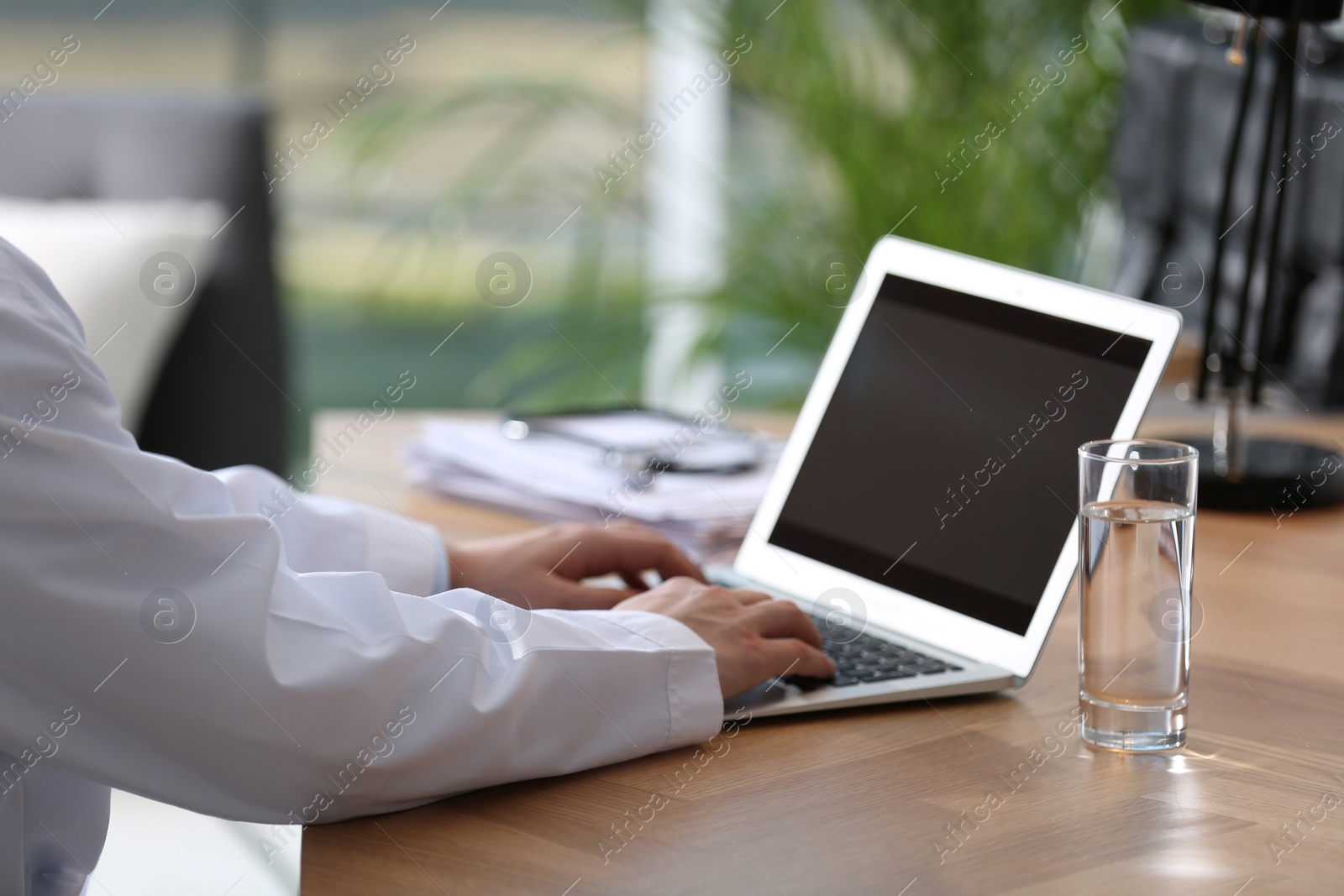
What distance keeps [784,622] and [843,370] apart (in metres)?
0.27

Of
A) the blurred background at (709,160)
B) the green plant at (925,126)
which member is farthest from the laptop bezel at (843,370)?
the green plant at (925,126)

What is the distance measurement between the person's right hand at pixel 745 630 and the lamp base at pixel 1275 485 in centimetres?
60

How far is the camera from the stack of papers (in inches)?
47.2

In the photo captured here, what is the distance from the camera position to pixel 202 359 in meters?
2.14

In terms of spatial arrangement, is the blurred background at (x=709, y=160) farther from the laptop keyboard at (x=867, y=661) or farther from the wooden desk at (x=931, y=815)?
the wooden desk at (x=931, y=815)

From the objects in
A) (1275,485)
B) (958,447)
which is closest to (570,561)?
(958,447)

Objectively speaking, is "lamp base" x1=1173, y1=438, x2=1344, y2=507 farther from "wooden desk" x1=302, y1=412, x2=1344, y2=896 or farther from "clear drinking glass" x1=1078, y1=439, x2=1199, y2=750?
"clear drinking glass" x1=1078, y1=439, x2=1199, y2=750

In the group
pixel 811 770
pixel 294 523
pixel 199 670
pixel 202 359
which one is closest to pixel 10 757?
pixel 199 670

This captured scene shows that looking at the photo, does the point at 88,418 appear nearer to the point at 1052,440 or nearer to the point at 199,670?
the point at 199,670

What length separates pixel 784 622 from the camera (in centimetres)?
85

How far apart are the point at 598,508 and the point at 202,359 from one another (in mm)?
1154

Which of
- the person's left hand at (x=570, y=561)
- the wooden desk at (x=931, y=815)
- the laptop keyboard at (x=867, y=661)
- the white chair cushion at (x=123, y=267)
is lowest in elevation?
the wooden desk at (x=931, y=815)

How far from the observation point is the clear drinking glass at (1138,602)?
77 cm

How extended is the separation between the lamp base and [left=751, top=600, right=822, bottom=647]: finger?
589 millimetres
